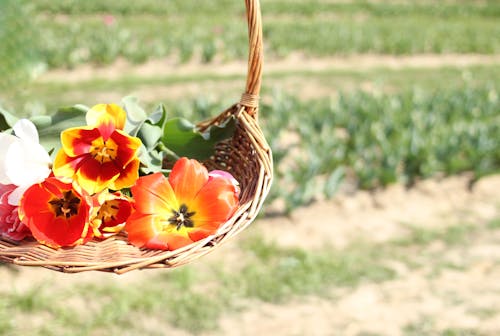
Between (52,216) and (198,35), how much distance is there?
8.44 m

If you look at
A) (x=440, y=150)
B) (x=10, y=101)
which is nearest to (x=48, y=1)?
(x=10, y=101)

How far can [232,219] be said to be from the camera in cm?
133

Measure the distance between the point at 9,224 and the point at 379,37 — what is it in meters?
10.3

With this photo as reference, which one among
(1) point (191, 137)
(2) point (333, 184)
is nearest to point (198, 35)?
(2) point (333, 184)

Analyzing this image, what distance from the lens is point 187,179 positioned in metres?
1.38

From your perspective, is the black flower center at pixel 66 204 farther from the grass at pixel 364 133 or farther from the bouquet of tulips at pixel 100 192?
the grass at pixel 364 133

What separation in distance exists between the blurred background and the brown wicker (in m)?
1.20

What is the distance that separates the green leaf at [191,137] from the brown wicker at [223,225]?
0.13 ft

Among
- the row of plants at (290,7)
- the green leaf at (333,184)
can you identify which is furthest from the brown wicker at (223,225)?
the row of plants at (290,7)

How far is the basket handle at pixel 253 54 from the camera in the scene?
1524 millimetres

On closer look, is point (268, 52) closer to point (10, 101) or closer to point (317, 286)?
point (10, 101)

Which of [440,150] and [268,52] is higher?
[268,52]

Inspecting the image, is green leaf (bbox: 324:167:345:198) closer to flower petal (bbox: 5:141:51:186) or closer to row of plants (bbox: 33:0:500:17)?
flower petal (bbox: 5:141:51:186)

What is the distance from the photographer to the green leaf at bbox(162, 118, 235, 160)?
1642mm
